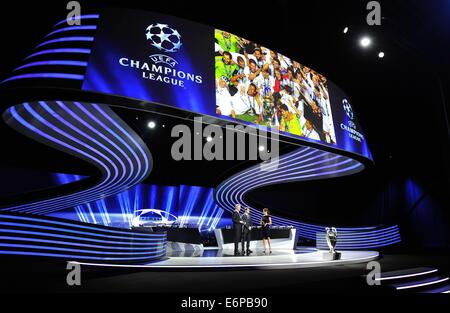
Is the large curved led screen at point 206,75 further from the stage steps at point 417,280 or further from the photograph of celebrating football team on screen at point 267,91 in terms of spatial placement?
the stage steps at point 417,280

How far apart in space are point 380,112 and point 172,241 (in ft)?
28.8

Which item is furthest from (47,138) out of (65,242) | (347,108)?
(347,108)

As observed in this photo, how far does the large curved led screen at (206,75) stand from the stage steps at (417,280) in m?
3.57

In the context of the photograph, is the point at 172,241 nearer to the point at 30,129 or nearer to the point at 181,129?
the point at 181,129

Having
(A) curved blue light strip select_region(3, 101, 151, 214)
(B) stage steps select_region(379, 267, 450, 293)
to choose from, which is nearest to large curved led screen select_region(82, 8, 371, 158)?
Result: (A) curved blue light strip select_region(3, 101, 151, 214)

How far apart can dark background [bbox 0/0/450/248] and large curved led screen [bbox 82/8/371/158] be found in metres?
0.63

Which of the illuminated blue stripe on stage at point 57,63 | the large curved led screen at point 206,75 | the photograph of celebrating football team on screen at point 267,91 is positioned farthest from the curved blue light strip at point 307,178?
the illuminated blue stripe on stage at point 57,63

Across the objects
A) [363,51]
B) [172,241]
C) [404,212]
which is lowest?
[172,241]

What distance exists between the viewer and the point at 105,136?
7.69m

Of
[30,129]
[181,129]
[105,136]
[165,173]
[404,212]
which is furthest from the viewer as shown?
[165,173]

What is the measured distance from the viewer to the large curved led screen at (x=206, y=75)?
5.33 meters

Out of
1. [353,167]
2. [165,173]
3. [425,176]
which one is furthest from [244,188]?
[425,176]

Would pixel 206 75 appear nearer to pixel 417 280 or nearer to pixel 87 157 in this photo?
pixel 417 280

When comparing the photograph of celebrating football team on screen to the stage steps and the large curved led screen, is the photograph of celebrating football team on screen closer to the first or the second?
the large curved led screen
